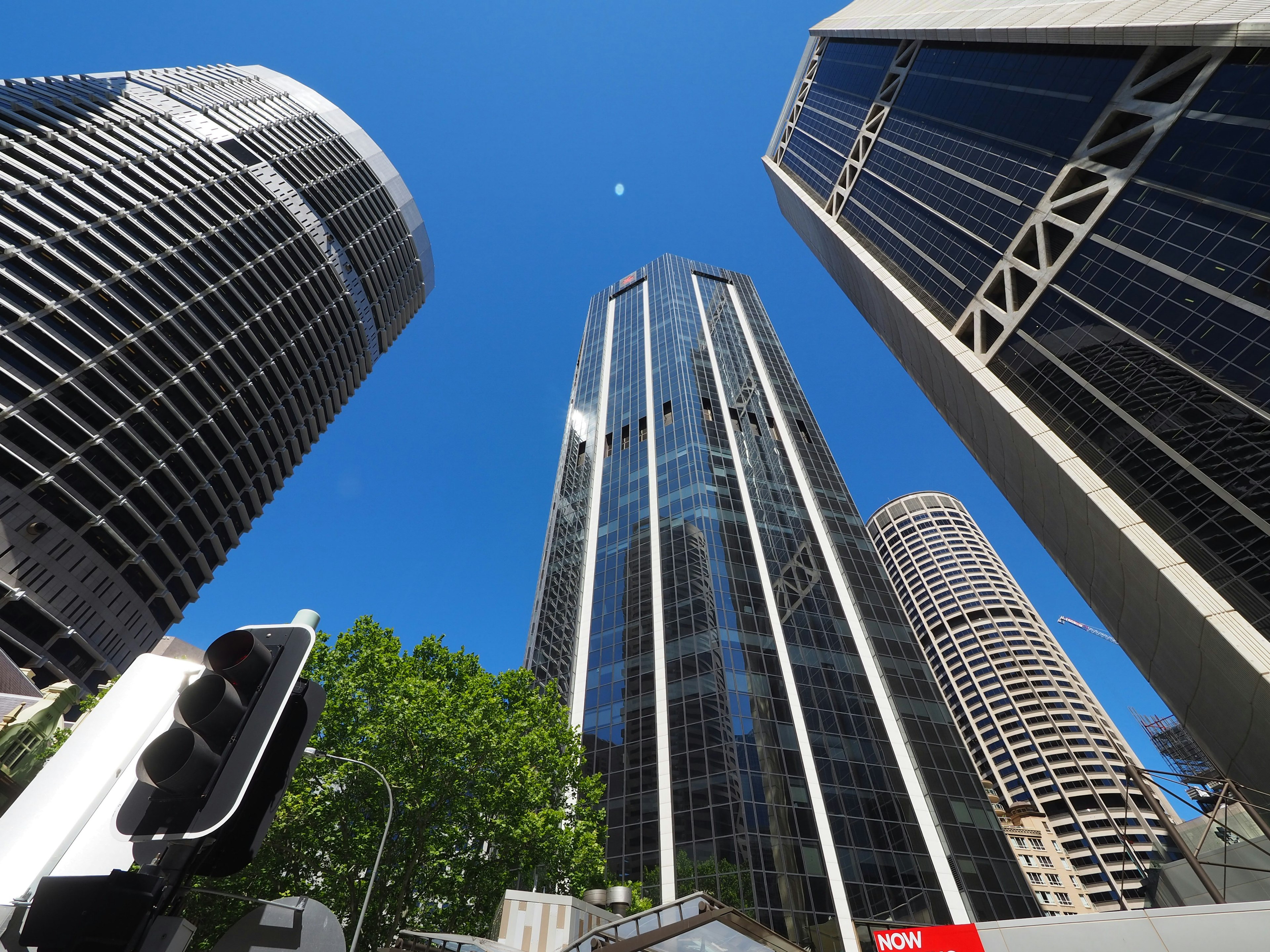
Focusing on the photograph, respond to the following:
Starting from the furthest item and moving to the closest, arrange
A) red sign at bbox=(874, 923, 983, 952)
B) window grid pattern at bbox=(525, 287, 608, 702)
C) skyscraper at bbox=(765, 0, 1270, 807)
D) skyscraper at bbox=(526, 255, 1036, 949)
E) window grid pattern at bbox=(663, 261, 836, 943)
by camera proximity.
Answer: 1. window grid pattern at bbox=(525, 287, 608, 702)
2. skyscraper at bbox=(526, 255, 1036, 949)
3. window grid pattern at bbox=(663, 261, 836, 943)
4. skyscraper at bbox=(765, 0, 1270, 807)
5. red sign at bbox=(874, 923, 983, 952)

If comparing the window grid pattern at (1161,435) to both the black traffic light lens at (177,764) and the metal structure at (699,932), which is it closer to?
the metal structure at (699,932)

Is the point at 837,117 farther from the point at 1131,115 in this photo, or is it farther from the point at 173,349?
the point at 173,349

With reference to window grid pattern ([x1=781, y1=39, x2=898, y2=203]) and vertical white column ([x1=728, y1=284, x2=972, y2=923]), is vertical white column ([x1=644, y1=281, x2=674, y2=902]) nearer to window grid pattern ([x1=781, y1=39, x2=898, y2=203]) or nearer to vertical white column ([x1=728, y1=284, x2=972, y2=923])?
Result: vertical white column ([x1=728, y1=284, x2=972, y2=923])

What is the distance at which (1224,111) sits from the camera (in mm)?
30609

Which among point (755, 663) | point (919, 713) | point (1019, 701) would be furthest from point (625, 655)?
point (1019, 701)

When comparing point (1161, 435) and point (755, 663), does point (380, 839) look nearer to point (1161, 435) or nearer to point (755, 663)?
point (755, 663)

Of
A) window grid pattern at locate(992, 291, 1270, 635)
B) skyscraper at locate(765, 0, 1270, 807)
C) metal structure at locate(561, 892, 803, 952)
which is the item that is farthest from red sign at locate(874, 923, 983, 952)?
window grid pattern at locate(992, 291, 1270, 635)

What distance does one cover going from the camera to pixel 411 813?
21781mm

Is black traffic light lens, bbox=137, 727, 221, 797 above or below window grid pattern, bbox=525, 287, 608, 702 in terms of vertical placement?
below

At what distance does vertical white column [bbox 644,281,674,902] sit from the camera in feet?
133

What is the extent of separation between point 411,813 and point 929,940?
1750cm

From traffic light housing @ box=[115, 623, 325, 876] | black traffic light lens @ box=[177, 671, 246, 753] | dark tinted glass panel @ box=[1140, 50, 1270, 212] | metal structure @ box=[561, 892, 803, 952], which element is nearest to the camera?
traffic light housing @ box=[115, 623, 325, 876]

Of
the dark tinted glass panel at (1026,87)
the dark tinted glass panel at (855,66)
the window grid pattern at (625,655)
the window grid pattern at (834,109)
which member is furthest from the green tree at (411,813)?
the dark tinted glass panel at (855,66)

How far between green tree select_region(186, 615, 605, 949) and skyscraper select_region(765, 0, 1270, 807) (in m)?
28.5
